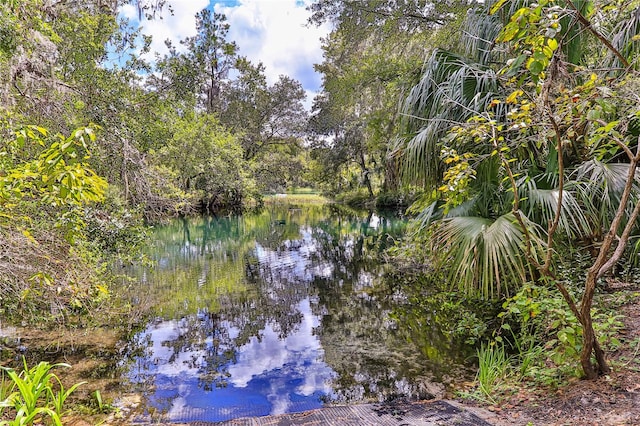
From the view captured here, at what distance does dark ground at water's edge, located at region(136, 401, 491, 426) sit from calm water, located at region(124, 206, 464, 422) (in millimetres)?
523

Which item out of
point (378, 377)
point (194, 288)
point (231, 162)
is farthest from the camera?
point (231, 162)

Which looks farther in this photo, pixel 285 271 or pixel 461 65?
pixel 285 271

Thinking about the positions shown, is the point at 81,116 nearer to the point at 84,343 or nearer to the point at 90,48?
the point at 90,48

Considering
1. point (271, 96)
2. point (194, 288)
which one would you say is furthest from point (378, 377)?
point (271, 96)

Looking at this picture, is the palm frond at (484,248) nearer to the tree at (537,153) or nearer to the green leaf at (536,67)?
the tree at (537,153)

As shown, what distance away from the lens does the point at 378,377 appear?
3.86m

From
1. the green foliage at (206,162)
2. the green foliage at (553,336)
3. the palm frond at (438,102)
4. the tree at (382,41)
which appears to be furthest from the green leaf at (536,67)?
the green foliage at (206,162)

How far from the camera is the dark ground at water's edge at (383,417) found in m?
2.48

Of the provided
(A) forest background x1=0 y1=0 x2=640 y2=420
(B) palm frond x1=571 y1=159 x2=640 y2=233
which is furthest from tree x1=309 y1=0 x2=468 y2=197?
(B) palm frond x1=571 y1=159 x2=640 y2=233

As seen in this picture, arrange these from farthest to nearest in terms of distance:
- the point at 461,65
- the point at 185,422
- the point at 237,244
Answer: the point at 237,244 → the point at 461,65 → the point at 185,422

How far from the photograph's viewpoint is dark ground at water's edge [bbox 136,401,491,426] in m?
2.48

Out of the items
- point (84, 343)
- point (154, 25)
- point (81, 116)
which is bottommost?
point (84, 343)

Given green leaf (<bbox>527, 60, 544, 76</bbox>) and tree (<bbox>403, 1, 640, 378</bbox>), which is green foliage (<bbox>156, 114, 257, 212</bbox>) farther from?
green leaf (<bbox>527, 60, 544, 76</bbox>)

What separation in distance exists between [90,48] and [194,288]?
4.56 m
